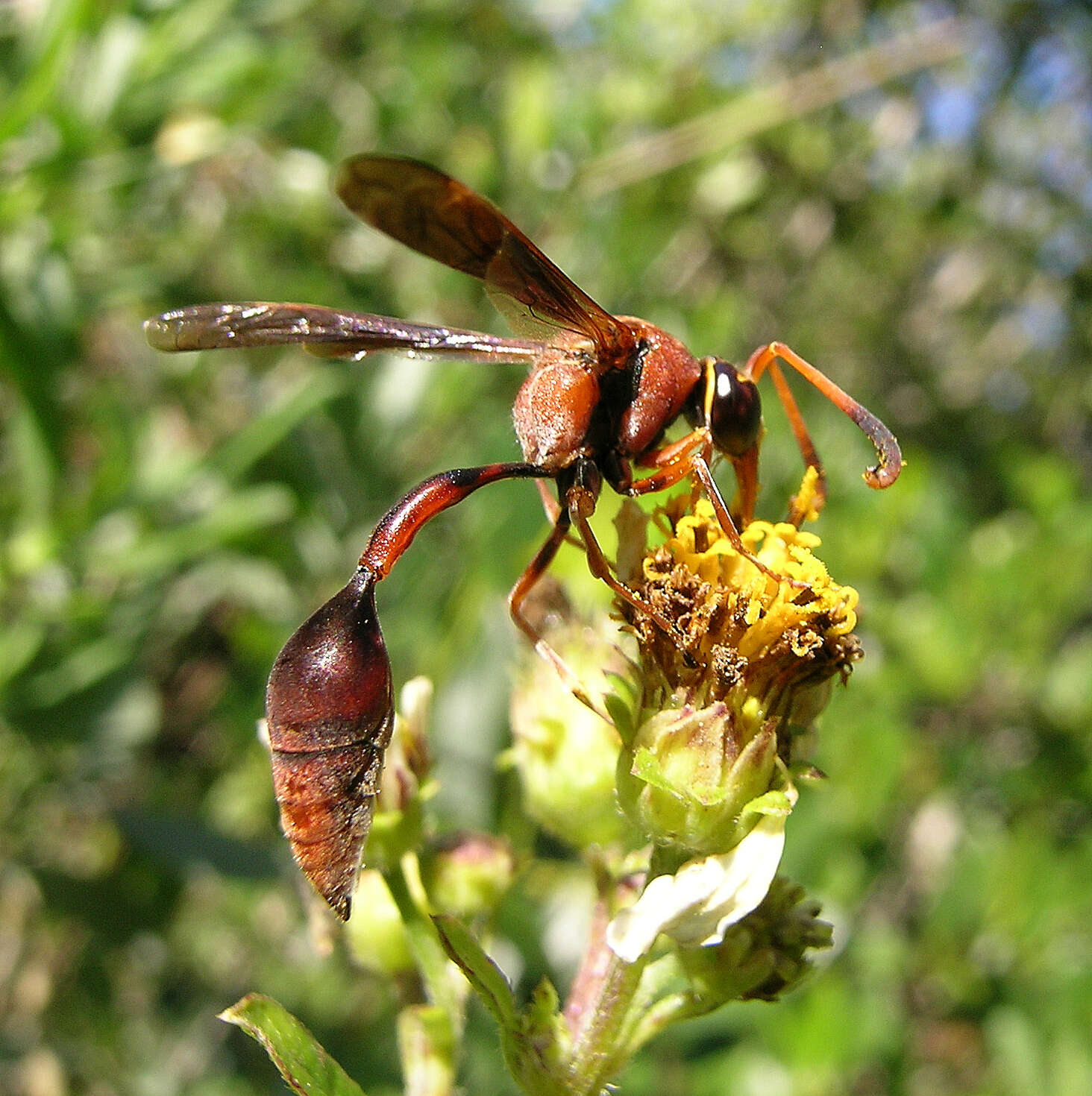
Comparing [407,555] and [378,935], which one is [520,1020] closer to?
[378,935]

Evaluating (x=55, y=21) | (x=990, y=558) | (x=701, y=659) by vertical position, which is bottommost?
(x=990, y=558)

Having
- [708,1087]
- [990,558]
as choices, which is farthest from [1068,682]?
[708,1087]

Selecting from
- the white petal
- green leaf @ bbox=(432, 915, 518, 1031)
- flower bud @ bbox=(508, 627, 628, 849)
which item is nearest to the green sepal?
green leaf @ bbox=(432, 915, 518, 1031)

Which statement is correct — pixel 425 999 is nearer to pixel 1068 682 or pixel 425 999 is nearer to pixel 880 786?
pixel 880 786

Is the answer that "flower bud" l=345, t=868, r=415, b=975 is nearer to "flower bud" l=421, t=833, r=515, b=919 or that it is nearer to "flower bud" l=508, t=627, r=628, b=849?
"flower bud" l=421, t=833, r=515, b=919

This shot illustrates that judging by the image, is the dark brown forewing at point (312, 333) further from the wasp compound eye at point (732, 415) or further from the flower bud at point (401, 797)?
the flower bud at point (401, 797)

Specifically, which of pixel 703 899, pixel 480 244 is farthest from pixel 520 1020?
pixel 480 244
